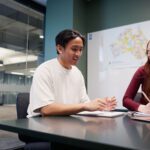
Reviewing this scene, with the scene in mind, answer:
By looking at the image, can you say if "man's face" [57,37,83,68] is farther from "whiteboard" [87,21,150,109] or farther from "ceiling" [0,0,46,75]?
"ceiling" [0,0,46,75]

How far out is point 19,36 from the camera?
3.25m

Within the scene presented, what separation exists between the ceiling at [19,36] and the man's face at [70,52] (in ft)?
5.43

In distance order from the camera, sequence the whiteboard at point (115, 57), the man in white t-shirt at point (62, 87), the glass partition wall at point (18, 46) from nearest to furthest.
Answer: the man in white t-shirt at point (62, 87), the whiteboard at point (115, 57), the glass partition wall at point (18, 46)

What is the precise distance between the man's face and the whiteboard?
1.29 metres

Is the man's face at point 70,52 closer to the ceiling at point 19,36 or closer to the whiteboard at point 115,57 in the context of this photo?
the whiteboard at point 115,57

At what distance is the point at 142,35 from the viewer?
99.8 inches

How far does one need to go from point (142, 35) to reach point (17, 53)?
179 centimetres

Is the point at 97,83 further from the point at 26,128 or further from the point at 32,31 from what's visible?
the point at 26,128

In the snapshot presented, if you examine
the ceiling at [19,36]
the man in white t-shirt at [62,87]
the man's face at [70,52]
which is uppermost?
the ceiling at [19,36]

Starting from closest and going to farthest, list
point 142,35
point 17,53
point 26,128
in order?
1. point 26,128
2. point 142,35
3. point 17,53

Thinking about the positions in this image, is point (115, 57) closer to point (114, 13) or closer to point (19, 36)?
point (114, 13)

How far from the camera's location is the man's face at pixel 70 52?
1.45m

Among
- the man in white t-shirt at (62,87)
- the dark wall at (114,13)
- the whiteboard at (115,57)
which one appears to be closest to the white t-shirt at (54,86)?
the man in white t-shirt at (62,87)

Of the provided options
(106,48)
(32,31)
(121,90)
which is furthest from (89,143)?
(32,31)
